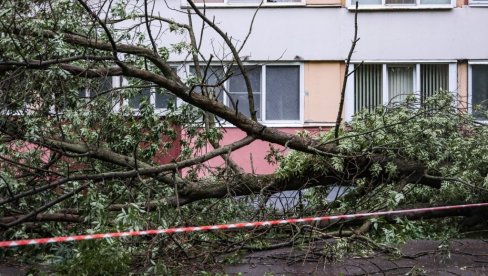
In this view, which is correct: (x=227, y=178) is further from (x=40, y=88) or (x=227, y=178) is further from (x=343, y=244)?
(x=40, y=88)

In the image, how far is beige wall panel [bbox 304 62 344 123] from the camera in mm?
14789

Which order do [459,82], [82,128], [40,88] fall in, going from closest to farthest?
[40,88]
[82,128]
[459,82]

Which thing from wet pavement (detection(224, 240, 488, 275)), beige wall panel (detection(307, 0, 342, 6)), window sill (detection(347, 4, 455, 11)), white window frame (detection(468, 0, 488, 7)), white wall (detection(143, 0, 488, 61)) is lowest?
wet pavement (detection(224, 240, 488, 275))

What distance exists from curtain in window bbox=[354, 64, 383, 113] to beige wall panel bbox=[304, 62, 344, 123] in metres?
0.38

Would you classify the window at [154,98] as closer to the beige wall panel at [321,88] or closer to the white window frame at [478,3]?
the beige wall panel at [321,88]

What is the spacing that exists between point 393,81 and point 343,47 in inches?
49.0

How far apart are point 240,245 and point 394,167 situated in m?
1.98

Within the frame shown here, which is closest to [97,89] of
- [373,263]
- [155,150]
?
[155,150]

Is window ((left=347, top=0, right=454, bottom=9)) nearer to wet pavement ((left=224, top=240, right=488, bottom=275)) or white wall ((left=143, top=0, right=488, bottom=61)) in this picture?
white wall ((left=143, top=0, right=488, bottom=61))

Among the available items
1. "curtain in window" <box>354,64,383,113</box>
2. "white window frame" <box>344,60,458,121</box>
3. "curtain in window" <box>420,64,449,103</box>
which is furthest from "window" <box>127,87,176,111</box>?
"curtain in window" <box>420,64,449,103</box>

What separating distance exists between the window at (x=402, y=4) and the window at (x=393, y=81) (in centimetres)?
114

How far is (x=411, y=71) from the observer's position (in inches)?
590

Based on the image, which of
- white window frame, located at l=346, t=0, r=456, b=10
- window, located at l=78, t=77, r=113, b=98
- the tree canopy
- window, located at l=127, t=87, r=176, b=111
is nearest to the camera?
the tree canopy

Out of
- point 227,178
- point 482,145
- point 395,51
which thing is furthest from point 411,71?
point 227,178
